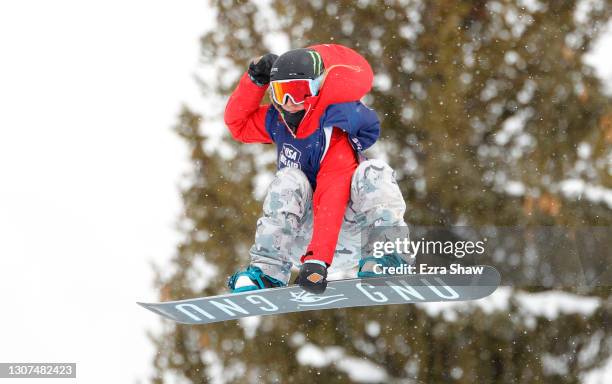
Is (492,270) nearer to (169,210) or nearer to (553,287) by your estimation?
(553,287)

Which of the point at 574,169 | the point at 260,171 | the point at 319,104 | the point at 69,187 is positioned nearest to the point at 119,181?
the point at 69,187

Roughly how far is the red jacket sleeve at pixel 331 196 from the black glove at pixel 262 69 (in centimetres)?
44

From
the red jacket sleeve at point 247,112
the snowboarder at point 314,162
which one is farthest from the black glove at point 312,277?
the red jacket sleeve at point 247,112

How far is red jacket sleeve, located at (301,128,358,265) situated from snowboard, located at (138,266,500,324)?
23cm

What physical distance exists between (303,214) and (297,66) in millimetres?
820

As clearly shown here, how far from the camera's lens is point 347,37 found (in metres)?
10.6

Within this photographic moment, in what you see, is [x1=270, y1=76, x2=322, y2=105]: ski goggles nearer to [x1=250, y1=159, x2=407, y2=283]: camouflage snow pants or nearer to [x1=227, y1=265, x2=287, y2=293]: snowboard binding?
[x1=250, y1=159, x2=407, y2=283]: camouflage snow pants

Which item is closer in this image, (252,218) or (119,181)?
(252,218)

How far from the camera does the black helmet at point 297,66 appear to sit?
508cm

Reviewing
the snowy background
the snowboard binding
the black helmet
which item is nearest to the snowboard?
the snowboard binding

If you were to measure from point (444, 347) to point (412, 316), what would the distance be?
42 centimetres

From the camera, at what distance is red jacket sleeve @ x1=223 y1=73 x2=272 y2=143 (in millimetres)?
5371

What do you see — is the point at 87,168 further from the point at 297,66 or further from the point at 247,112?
the point at 297,66

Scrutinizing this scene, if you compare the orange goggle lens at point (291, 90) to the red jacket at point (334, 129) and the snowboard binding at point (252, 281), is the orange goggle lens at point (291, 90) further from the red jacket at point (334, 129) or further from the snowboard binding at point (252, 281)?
the snowboard binding at point (252, 281)
